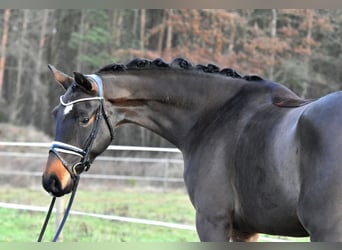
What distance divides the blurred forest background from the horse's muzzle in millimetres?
14663

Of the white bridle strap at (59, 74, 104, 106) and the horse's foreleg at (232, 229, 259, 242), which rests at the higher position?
the white bridle strap at (59, 74, 104, 106)

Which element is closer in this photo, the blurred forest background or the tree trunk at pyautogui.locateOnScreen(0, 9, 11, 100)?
the blurred forest background

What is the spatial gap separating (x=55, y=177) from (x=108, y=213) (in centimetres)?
627

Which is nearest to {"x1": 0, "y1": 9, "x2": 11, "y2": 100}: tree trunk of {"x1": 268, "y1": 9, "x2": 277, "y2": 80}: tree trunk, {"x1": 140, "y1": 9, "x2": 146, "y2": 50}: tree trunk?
{"x1": 140, "y1": 9, "x2": 146, "y2": 50}: tree trunk

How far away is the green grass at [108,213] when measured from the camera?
679cm

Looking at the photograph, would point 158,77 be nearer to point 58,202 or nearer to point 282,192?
point 282,192

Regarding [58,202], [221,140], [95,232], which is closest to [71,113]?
[221,140]

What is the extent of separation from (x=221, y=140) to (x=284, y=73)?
15.9m

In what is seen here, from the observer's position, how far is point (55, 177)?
3180mm

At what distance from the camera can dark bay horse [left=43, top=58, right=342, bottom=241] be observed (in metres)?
2.39

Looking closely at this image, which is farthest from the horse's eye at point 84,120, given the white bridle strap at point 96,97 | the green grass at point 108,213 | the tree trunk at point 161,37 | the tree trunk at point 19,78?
the tree trunk at point 19,78

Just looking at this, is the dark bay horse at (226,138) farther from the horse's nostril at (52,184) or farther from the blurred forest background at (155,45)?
the blurred forest background at (155,45)

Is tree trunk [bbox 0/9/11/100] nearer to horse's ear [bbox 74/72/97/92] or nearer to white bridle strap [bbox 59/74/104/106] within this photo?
white bridle strap [bbox 59/74/104/106]

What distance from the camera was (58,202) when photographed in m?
6.31
